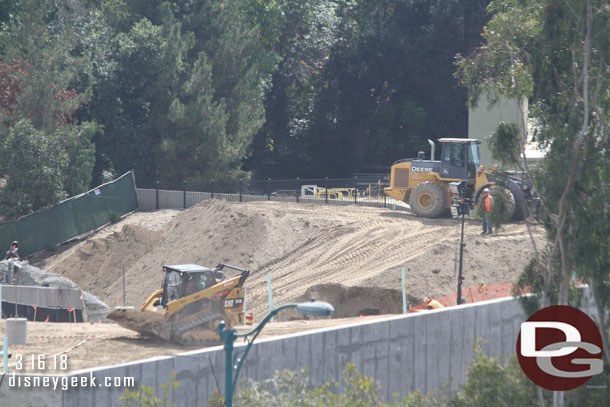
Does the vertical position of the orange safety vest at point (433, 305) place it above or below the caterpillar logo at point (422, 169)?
below

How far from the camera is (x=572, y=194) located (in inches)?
615

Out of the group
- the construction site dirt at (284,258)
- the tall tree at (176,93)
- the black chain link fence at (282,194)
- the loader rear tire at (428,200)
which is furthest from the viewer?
the tall tree at (176,93)

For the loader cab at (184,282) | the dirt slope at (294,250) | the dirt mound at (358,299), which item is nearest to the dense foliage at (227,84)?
the dirt slope at (294,250)

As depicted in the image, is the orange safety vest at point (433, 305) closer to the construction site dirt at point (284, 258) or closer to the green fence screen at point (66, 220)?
the construction site dirt at point (284, 258)

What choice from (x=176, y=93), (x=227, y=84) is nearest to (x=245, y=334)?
(x=176, y=93)

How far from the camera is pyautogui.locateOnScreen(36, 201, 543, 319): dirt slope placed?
26.9 metres

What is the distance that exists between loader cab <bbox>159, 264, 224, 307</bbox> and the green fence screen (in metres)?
19.6

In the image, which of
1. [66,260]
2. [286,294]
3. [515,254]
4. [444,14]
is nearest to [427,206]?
[515,254]

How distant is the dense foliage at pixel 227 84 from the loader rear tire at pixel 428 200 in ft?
54.4

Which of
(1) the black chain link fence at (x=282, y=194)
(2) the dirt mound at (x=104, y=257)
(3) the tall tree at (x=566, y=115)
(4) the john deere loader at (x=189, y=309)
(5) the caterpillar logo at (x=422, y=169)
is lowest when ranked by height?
(2) the dirt mound at (x=104, y=257)

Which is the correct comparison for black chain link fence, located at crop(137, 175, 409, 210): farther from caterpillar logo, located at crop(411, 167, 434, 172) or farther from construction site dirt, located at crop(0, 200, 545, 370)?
caterpillar logo, located at crop(411, 167, 434, 172)

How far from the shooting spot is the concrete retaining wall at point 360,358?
13047mm

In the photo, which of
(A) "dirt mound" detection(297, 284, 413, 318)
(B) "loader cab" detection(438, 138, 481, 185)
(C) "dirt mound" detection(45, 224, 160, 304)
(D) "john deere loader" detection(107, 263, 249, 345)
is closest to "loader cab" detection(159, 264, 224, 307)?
(D) "john deere loader" detection(107, 263, 249, 345)

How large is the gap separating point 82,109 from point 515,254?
29.3 metres
